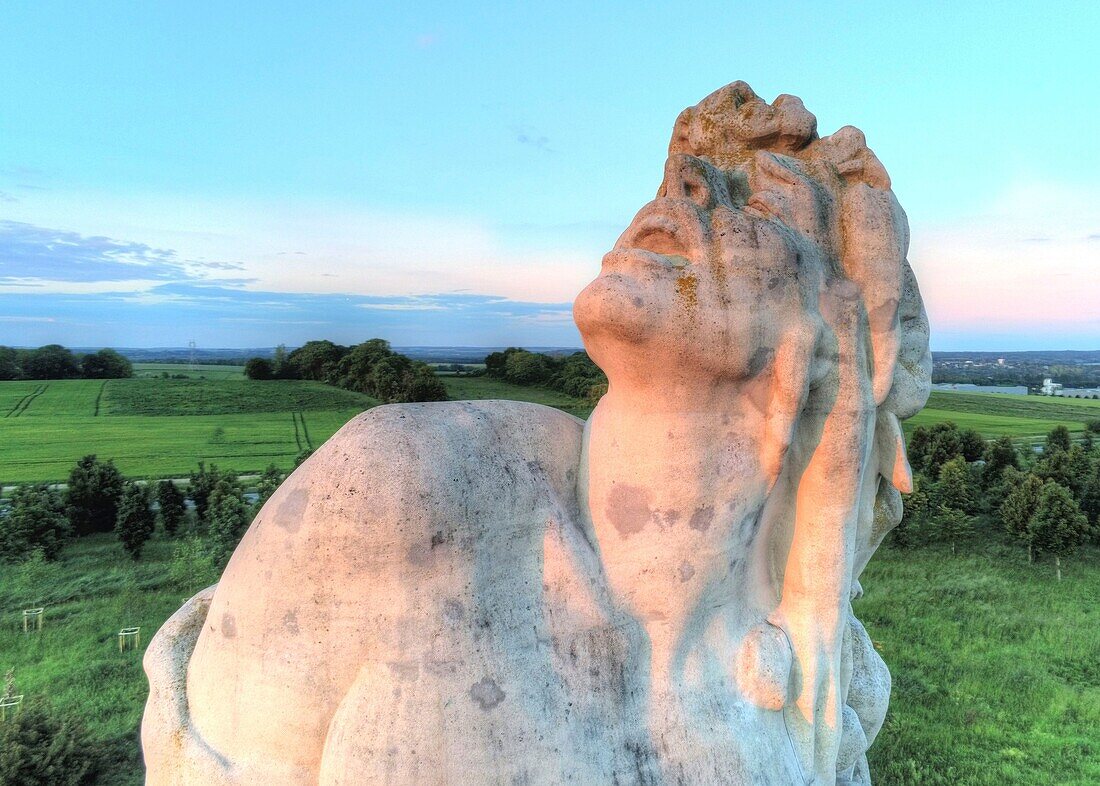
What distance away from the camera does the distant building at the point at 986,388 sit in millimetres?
40506

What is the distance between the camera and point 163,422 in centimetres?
2509

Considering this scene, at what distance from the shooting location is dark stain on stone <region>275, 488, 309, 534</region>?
3281 mm

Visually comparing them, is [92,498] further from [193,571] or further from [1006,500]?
[1006,500]

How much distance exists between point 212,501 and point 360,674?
53.4 ft

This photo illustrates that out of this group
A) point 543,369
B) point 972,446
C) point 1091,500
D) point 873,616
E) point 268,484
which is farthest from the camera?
point 972,446

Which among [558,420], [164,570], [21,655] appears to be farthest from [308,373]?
[558,420]

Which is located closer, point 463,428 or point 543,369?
point 463,428

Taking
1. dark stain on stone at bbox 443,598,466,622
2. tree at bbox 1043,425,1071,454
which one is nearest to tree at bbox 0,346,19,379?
dark stain on stone at bbox 443,598,466,622

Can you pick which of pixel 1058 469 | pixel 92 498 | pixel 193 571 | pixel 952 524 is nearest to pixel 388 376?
pixel 193 571

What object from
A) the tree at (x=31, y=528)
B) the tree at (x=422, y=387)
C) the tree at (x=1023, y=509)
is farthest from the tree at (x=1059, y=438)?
the tree at (x=31, y=528)

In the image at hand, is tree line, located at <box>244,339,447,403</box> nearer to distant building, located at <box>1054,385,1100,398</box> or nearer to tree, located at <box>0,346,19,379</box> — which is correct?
tree, located at <box>0,346,19,379</box>

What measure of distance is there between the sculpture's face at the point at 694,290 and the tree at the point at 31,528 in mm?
16831

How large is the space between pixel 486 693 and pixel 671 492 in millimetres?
1387

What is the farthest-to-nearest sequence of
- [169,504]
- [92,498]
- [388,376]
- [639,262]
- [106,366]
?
[106,366]
[388,376]
[169,504]
[92,498]
[639,262]
